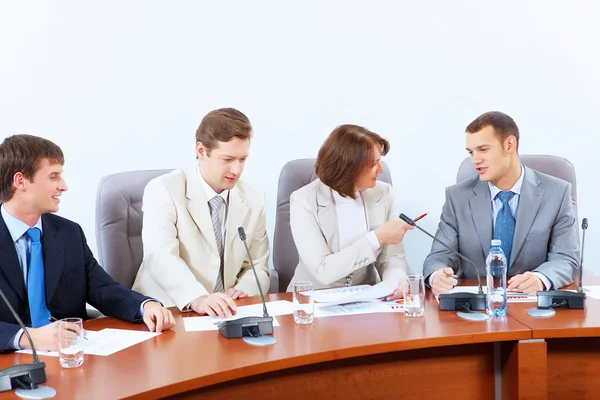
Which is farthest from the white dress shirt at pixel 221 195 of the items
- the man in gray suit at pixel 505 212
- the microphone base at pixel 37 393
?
the microphone base at pixel 37 393

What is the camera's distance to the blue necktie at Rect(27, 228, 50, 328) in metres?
2.36

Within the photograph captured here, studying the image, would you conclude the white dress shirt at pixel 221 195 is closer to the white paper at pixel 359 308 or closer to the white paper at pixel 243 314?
the white paper at pixel 243 314

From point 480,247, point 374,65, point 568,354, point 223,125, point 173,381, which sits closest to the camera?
point 173,381

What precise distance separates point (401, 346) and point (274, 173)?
209 centimetres

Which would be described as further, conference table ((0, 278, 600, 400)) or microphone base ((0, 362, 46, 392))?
conference table ((0, 278, 600, 400))

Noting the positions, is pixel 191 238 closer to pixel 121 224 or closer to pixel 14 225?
pixel 121 224

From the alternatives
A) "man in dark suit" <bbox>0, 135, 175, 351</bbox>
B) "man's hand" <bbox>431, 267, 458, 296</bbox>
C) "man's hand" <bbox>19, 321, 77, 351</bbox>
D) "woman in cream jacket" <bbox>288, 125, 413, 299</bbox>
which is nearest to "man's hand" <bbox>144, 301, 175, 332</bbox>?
"man in dark suit" <bbox>0, 135, 175, 351</bbox>

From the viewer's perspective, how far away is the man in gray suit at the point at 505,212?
9.80ft

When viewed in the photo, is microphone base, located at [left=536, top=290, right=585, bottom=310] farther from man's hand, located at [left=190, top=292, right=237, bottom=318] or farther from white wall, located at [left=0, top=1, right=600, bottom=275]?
white wall, located at [left=0, top=1, right=600, bottom=275]

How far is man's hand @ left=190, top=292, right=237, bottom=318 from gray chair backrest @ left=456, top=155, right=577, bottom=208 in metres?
1.45

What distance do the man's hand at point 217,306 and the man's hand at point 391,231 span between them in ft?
2.54

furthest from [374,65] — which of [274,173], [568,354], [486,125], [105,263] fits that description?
[568,354]

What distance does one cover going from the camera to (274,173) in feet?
13.3

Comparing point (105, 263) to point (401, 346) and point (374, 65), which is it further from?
point (374, 65)
